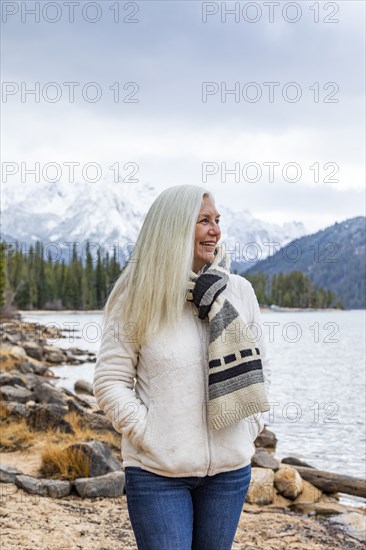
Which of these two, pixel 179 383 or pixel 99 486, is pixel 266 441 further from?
pixel 179 383

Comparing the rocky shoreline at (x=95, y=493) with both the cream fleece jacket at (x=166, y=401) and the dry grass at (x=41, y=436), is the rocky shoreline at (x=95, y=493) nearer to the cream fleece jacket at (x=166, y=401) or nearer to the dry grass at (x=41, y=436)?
the dry grass at (x=41, y=436)

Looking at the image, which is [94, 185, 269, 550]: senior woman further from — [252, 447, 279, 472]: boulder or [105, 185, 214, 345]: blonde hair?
[252, 447, 279, 472]: boulder

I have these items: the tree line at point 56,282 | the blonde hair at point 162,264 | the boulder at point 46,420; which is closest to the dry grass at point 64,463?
the boulder at point 46,420

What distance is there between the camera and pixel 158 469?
221 centimetres

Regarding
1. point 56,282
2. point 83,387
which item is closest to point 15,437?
point 83,387

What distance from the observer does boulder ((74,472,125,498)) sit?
618 centimetres

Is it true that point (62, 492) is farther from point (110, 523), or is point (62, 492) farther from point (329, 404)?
point (329, 404)

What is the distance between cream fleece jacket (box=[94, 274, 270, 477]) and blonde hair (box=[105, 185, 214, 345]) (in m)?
0.05

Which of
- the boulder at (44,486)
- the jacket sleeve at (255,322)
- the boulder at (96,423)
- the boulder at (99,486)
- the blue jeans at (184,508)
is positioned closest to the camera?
the blue jeans at (184,508)

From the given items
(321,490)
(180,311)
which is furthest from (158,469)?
(321,490)

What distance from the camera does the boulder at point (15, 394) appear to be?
438 inches

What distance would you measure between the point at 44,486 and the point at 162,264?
4.52 metres

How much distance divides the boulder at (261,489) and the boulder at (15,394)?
16.9 feet

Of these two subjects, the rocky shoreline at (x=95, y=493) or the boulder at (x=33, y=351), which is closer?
the rocky shoreline at (x=95, y=493)
